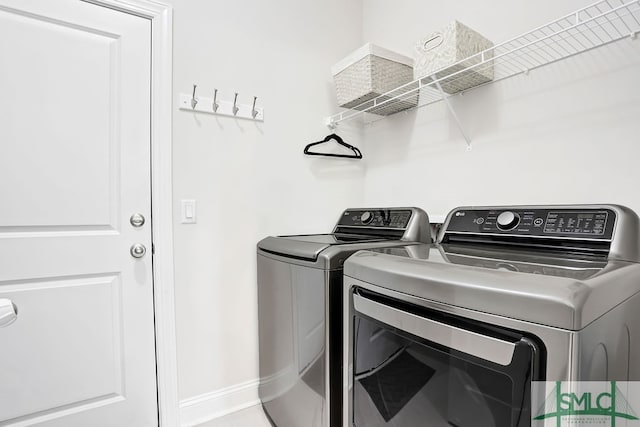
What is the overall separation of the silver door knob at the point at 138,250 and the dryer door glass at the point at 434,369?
1.07 m

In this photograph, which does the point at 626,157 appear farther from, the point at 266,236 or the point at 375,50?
the point at 266,236

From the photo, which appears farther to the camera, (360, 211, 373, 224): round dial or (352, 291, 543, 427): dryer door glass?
(360, 211, 373, 224): round dial

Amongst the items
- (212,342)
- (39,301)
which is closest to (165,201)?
(39,301)

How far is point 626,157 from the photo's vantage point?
113 centimetres

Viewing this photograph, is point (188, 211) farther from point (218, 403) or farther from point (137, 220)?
point (218, 403)

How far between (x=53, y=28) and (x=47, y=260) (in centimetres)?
97

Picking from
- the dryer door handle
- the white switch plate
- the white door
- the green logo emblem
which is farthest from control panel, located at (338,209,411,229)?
the white door

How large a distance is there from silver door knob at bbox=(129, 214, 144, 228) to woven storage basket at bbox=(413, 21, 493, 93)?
1448 mm

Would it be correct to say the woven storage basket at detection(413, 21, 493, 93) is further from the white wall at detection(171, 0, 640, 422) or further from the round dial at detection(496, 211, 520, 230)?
the round dial at detection(496, 211, 520, 230)

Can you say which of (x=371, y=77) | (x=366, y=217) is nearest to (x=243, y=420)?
(x=366, y=217)

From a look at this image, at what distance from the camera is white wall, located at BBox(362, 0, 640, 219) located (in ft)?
3.79

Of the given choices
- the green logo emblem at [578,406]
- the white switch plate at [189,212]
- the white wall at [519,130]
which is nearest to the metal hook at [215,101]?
the white switch plate at [189,212]

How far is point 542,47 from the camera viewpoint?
134 centimetres

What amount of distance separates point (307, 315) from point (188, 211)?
2.66 ft
